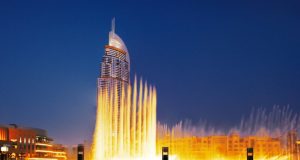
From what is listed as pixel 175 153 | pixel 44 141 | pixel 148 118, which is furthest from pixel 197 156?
pixel 44 141

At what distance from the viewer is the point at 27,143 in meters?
87.2

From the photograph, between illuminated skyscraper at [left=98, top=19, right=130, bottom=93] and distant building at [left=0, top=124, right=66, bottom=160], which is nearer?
distant building at [left=0, top=124, right=66, bottom=160]

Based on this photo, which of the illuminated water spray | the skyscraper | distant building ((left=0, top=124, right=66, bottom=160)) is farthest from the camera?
the skyscraper

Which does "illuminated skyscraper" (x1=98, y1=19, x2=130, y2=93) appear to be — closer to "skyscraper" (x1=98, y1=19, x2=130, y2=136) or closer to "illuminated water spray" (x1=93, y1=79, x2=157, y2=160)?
"skyscraper" (x1=98, y1=19, x2=130, y2=136)

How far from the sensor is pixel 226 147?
58.3 m

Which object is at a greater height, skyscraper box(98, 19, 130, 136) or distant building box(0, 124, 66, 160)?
skyscraper box(98, 19, 130, 136)

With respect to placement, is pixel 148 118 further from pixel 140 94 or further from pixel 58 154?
pixel 58 154

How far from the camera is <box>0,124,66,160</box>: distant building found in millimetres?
81562

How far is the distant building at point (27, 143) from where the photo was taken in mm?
81562

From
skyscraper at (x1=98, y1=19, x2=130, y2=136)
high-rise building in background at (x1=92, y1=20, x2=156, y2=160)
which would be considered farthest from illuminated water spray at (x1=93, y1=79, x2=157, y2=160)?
skyscraper at (x1=98, y1=19, x2=130, y2=136)

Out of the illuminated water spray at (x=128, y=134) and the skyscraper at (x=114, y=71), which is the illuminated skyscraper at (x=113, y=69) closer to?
the skyscraper at (x=114, y=71)

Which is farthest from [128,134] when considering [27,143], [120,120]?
[27,143]

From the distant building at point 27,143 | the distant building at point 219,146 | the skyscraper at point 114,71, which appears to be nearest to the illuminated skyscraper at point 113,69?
the skyscraper at point 114,71

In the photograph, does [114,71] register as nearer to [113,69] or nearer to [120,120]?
[113,69]
